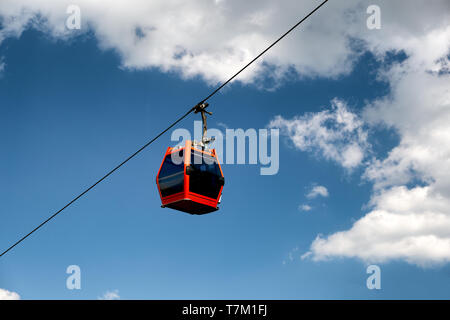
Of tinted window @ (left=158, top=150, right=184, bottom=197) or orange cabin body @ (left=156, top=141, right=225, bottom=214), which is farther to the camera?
tinted window @ (left=158, top=150, right=184, bottom=197)

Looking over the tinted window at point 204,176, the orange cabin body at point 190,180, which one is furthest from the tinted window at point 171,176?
the tinted window at point 204,176

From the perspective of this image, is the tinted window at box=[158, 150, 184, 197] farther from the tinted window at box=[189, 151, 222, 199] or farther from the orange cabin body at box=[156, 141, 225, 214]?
the tinted window at box=[189, 151, 222, 199]

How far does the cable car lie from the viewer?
1242 cm

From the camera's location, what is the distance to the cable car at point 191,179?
12422mm

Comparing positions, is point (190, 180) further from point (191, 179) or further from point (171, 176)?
point (171, 176)

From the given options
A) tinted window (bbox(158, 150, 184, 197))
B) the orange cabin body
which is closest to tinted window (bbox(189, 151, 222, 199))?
the orange cabin body

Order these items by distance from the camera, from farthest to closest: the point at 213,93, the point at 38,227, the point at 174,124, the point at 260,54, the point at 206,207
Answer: the point at 38,227 < the point at 206,207 < the point at 174,124 < the point at 213,93 < the point at 260,54

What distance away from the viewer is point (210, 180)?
42.4ft
